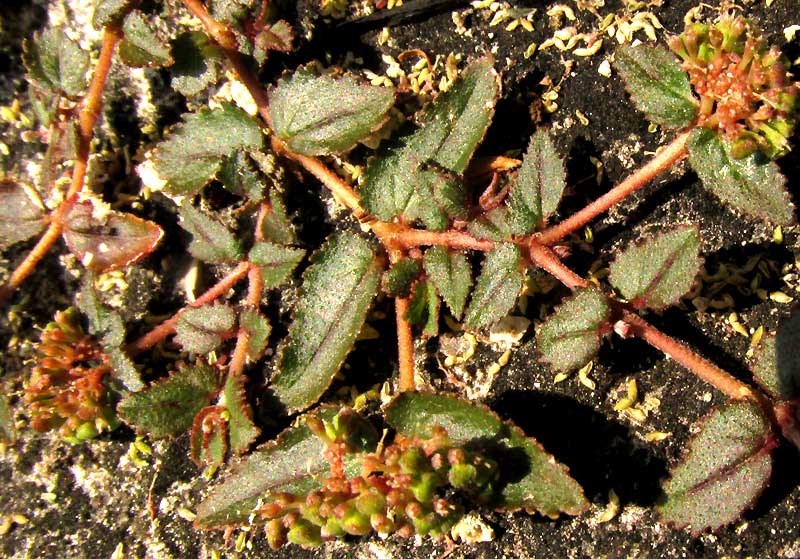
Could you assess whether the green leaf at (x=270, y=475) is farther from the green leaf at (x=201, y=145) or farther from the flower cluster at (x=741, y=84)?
the flower cluster at (x=741, y=84)

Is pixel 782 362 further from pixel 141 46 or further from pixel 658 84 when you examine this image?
pixel 141 46

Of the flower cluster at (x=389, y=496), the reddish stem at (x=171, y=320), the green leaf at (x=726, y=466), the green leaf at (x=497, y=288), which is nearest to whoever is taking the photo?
the flower cluster at (x=389, y=496)

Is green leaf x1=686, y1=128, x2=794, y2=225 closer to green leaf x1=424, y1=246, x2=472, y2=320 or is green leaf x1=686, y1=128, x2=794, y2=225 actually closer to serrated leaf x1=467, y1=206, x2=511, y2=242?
serrated leaf x1=467, y1=206, x2=511, y2=242

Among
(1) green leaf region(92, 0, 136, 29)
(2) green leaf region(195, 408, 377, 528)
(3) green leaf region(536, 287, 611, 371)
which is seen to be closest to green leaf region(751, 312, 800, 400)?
(3) green leaf region(536, 287, 611, 371)

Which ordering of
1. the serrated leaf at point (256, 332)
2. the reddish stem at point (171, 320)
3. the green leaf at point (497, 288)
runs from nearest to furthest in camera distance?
the green leaf at point (497, 288)
the serrated leaf at point (256, 332)
the reddish stem at point (171, 320)

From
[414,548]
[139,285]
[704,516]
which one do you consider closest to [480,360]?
[414,548]

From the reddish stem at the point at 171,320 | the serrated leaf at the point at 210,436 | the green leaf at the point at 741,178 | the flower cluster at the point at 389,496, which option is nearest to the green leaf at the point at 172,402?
the serrated leaf at the point at 210,436

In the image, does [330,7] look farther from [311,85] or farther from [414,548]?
[414,548]
